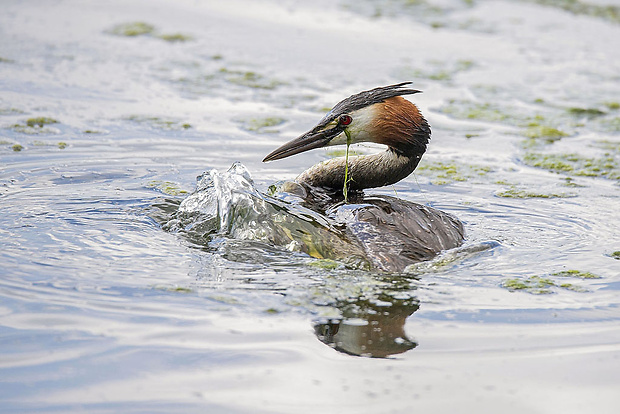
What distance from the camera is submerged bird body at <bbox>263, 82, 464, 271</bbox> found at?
4.82 meters

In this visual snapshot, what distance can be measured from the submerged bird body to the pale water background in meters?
0.20

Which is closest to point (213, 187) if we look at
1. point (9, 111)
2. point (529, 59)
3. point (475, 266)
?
point (475, 266)

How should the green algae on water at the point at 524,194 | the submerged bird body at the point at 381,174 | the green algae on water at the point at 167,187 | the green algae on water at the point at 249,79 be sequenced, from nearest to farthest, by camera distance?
the submerged bird body at the point at 381,174, the green algae on water at the point at 167,187, the green algae on water at the point at 524,194, the green algae on water at the point at 249,79

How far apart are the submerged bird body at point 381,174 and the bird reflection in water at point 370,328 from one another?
1.46 feet

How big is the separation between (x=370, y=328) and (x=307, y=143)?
75.3 inches

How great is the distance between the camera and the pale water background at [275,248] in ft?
11.5

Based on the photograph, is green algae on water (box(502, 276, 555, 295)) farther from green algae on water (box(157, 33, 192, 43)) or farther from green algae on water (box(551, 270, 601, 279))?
green algae on water (box(157, 33, 192, 43))

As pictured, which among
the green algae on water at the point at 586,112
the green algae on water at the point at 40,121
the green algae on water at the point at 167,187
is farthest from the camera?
the green algae on water at the point at 586,112

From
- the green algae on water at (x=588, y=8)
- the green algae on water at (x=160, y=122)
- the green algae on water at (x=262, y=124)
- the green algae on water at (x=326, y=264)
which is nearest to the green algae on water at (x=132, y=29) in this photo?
the green algae on water at (x=160, y=122)

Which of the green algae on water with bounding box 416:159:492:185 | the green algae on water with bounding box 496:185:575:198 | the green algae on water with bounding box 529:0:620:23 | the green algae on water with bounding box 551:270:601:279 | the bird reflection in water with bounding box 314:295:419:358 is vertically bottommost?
the bird reflection in water with bounding box 314:295:419:358

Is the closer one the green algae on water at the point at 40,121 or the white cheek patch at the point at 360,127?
the white cheek patch at the point at 360,127

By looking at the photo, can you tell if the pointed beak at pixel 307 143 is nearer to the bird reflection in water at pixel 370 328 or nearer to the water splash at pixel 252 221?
the water splash at pixel 252 221

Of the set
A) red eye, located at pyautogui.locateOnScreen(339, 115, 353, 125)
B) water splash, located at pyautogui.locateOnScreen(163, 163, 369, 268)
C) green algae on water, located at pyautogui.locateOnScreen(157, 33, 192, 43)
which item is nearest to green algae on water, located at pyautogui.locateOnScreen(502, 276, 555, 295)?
water splash, located at pyautogui.locateOnScreen(163, 163, 369, 268)

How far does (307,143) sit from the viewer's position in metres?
5.58
